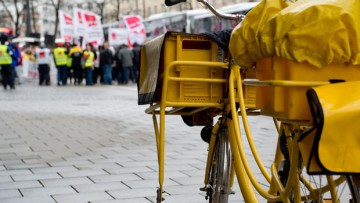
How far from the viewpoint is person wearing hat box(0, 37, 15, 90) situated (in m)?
22.0

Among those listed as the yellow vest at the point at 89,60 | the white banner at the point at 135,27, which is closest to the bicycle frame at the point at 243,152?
the yellow vest at the point at 89,60

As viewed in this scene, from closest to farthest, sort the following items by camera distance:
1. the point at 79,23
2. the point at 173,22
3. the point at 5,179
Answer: the point at 5,179, the point at 79,23, the point at 173,22

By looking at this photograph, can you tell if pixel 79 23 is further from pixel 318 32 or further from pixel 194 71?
pixel 318 32

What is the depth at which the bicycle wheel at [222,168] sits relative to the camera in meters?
3.78

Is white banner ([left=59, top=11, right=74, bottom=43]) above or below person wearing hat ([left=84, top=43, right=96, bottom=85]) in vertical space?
above

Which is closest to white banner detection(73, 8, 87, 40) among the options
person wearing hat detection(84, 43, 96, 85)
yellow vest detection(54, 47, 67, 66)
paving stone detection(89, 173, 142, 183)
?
person wearing hat detection(84, 43, 96, 85)

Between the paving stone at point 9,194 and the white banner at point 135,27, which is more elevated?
the white banner at point 135,27

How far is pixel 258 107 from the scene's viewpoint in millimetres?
2781

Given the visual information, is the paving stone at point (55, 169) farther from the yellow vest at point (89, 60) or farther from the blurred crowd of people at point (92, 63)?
the yellow vest at point (89, 60)

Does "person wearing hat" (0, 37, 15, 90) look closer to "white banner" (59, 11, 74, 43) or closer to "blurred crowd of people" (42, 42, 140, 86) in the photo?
"blurred crowd of people" (42, 42, 140, 86)

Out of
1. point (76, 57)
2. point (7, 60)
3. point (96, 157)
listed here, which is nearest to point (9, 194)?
point (96, 157)

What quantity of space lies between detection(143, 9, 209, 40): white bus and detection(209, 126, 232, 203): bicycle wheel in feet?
97.0

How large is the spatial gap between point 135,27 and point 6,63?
8.48 meters

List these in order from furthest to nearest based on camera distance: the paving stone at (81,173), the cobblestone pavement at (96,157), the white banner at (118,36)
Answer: the white banner at (118,36)
the paving stone at (81,173)
the cobblestone pavement at (96,157)
